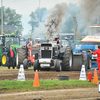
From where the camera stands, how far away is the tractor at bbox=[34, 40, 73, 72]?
19.0m

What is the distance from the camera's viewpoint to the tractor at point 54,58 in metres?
19.0

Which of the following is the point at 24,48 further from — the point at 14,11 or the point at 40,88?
the point at 14,11

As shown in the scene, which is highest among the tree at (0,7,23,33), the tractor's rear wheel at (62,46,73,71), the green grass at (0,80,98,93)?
the tree at (0,7,23,33)

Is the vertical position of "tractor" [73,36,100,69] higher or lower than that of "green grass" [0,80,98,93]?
higher

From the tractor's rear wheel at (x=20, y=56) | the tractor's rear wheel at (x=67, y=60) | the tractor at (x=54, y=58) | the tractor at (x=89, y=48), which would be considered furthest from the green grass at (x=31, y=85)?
the tractor's rear wheel at (x=20, y=56)

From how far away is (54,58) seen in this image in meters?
19.9

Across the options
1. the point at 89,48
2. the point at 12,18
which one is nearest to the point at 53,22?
the point at 89,48

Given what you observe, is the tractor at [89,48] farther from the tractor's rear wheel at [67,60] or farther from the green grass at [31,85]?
the green grass at [31,85]

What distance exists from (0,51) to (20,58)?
4.32 meters

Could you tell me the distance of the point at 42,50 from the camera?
1956 centimetres

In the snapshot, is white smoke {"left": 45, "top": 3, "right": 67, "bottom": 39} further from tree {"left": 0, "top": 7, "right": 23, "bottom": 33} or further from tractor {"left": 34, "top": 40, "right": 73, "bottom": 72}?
tree {"left": 0, "top": 7, "right": 23, "bottom": 33}

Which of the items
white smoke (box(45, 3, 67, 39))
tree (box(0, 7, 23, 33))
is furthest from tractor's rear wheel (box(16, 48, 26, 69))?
tree (box(0, 7, 23, 33))

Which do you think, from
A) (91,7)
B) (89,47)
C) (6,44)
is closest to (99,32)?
(91,7)

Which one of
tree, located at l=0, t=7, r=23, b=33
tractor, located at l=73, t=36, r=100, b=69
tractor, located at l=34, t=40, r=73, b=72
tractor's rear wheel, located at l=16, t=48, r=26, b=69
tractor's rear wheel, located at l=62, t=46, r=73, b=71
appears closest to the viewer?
tractor, located at l=34, t=40, r=73, b=72
